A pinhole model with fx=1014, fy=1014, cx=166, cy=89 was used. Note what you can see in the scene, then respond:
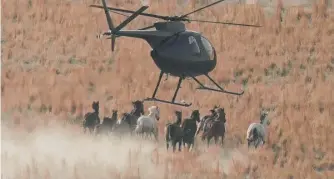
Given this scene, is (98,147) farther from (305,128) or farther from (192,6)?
(192,6)

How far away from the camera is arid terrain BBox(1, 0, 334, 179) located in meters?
19.2

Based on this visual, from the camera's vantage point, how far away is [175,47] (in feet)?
62.8

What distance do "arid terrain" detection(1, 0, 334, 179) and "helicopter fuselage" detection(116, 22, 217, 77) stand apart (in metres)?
1.68

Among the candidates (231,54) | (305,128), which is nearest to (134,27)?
(231,54)

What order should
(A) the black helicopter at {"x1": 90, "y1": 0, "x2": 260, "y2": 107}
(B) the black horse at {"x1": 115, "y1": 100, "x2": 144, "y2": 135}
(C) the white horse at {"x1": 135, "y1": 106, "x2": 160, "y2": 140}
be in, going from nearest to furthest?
1. (A) the black helicopter at {"x1": 90, "y1": 0, "x2": 260, "y2": 107}
2. (C) the white horse at {"x1": 135, "y1": 106, "x2": 160, "y2": 140}
3. (B) the black horse at {"x1": 115, "y1": 100, "x2": 144, "y2": 135}

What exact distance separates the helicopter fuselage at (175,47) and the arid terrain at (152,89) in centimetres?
168

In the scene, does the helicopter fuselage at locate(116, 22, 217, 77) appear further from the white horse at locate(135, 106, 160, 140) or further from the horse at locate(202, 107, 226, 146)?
the white horse at locate(135, 106, 160, 140)

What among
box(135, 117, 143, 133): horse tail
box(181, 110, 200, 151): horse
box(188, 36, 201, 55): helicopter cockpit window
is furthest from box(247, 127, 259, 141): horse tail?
box(135, 117, 143, 133): horse tail

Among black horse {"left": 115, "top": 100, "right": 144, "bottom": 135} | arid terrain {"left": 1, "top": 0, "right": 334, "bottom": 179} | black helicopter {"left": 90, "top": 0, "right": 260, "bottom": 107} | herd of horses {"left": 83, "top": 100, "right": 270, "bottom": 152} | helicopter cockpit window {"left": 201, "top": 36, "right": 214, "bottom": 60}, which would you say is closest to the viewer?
black helicopter {"left": 90, "top": 0, "right": 260, "bottom": 107}

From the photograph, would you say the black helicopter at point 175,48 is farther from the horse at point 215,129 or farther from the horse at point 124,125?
the horse at point 124,125

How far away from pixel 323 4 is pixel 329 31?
1845 millimetres

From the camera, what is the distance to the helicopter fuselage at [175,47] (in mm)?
19016

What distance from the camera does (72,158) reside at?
19703mm

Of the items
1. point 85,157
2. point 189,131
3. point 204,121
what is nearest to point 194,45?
point 189,131
